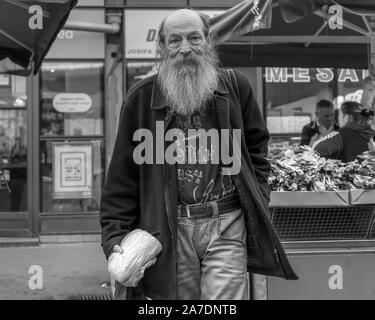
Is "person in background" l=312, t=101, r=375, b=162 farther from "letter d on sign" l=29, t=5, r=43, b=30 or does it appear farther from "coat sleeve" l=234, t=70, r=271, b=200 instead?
"letter d on sign" l=29, t=5, r=43, b=30

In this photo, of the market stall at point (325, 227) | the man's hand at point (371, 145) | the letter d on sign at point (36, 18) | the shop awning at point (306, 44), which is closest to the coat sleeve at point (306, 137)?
the shop awning at point (306, 44)

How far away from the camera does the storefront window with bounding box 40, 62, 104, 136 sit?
29.9ft

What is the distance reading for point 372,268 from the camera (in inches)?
159

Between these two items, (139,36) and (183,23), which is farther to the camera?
(139,36)

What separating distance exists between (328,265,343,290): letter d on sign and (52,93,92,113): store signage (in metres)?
5.92

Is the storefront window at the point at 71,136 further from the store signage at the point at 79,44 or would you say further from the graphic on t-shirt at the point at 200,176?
the graphic on t-shirt at the point at 200,176

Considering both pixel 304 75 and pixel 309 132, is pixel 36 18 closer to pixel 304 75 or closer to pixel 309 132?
pixel 309 132

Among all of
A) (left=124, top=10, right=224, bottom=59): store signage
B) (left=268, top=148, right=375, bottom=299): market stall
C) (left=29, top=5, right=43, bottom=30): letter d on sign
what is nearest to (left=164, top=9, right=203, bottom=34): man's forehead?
(left=268, top=148, right=375, bottom=299): market stall

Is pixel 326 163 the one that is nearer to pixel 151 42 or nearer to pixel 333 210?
pixel 333 210

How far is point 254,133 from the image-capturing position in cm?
280

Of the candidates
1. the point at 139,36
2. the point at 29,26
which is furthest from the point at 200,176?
the point at 139,36

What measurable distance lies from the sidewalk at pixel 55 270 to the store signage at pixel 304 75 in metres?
3.73

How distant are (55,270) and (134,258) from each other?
197 inches

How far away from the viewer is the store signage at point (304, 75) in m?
9.44
